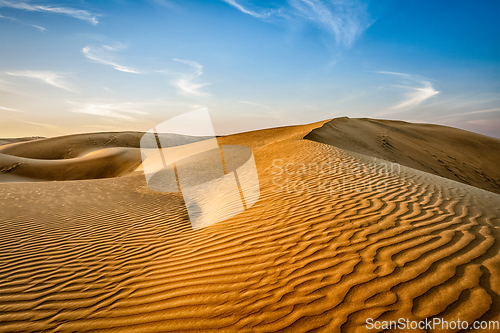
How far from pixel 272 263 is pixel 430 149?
76.3 ft

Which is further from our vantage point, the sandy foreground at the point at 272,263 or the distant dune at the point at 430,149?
the distant dune at the point at 430,149

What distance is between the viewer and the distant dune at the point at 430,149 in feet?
50.7

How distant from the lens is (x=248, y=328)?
2219 millimetres

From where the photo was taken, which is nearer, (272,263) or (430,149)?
(272,263)

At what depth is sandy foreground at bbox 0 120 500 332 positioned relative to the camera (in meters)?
2.27

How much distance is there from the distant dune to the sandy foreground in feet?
34.7

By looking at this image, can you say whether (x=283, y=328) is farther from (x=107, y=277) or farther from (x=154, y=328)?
(x=107, y=277)

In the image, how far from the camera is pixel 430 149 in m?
20.2

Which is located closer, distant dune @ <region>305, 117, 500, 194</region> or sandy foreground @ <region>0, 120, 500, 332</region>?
sandy foreground @ <region>0, 120, 500, 332</region>

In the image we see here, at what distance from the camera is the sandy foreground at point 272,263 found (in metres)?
2.27

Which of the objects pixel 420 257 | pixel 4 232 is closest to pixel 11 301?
pixel 4 232

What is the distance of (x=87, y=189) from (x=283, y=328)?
1042cm

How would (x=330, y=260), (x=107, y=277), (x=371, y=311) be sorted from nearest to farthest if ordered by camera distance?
(x=371, y=311), (x=330, y=260), (x=107, y=277)

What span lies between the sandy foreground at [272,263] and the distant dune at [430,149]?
34.7 feet
